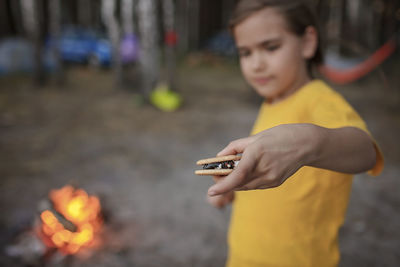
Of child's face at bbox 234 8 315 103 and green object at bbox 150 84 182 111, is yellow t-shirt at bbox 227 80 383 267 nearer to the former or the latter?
child's face at bbox 234 8 315 103

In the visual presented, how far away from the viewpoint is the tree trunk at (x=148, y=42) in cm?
706

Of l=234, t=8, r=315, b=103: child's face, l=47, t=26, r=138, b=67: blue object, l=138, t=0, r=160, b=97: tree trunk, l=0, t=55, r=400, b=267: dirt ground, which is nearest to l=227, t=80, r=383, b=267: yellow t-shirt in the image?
l=234, t=8, r=315, b=103: child's face

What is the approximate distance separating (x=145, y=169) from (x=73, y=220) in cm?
168

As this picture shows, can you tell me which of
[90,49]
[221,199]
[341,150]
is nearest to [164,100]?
[90,49]

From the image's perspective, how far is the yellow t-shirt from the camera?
1.08 meters

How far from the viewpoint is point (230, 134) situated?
6.02m

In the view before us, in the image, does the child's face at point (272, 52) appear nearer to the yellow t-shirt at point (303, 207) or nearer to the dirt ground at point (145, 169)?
the yellow t-shirt at point (303, 207)

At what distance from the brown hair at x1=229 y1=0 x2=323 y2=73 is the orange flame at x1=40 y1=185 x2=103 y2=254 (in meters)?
2.48

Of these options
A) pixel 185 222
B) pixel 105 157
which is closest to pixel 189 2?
pixel 105 157

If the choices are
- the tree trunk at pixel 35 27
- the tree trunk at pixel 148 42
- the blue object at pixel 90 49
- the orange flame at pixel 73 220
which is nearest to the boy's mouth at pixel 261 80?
the orange flame at pixel 73 220

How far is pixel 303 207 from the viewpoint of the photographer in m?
1.14

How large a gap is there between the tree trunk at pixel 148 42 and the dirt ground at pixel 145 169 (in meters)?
0.64

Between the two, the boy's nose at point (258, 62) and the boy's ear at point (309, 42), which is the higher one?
the boy's ear at point (309, 42)

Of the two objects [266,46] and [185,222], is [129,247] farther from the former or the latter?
[266,46]
